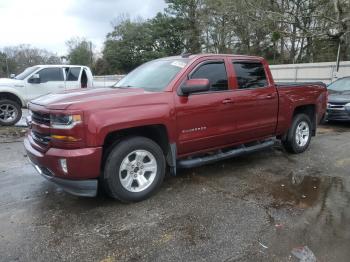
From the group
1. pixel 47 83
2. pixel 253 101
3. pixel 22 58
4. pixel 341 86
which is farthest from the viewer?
pixel 22 58

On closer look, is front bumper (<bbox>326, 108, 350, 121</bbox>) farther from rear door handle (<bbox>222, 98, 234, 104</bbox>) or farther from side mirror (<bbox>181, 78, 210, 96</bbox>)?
side mirror (<bbox>181, 78, 210, 96</bbox>)

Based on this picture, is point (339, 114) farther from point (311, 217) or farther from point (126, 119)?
point (126, 119)

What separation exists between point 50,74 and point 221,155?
7.86 metres

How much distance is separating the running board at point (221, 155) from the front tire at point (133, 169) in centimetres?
42

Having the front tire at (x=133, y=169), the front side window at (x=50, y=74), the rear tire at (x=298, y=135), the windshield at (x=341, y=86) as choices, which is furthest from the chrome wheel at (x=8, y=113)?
the windshield at (x=341, y=86)

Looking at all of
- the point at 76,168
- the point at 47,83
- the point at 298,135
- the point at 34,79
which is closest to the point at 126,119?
the point at 76,168

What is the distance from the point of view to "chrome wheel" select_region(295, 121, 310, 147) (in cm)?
671

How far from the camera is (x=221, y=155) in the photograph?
5.21 meters

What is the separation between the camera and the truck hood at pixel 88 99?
3807mm

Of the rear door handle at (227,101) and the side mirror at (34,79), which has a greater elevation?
the side mirror at (34,79)

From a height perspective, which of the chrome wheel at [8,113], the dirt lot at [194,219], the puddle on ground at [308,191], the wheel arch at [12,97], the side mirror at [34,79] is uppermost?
the side mirror at [34,79]

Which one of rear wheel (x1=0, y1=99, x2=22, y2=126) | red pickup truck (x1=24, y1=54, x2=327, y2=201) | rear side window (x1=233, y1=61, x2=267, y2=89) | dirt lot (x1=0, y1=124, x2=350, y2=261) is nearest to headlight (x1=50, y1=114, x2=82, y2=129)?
red pickup truck (x1=24, y1=54, x2=327, y2=201)

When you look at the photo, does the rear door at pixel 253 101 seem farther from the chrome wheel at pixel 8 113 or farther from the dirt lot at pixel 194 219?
the chrome wheel at pixel 8 113

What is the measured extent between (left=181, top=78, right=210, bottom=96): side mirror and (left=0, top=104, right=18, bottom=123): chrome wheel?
7388 millimetres
